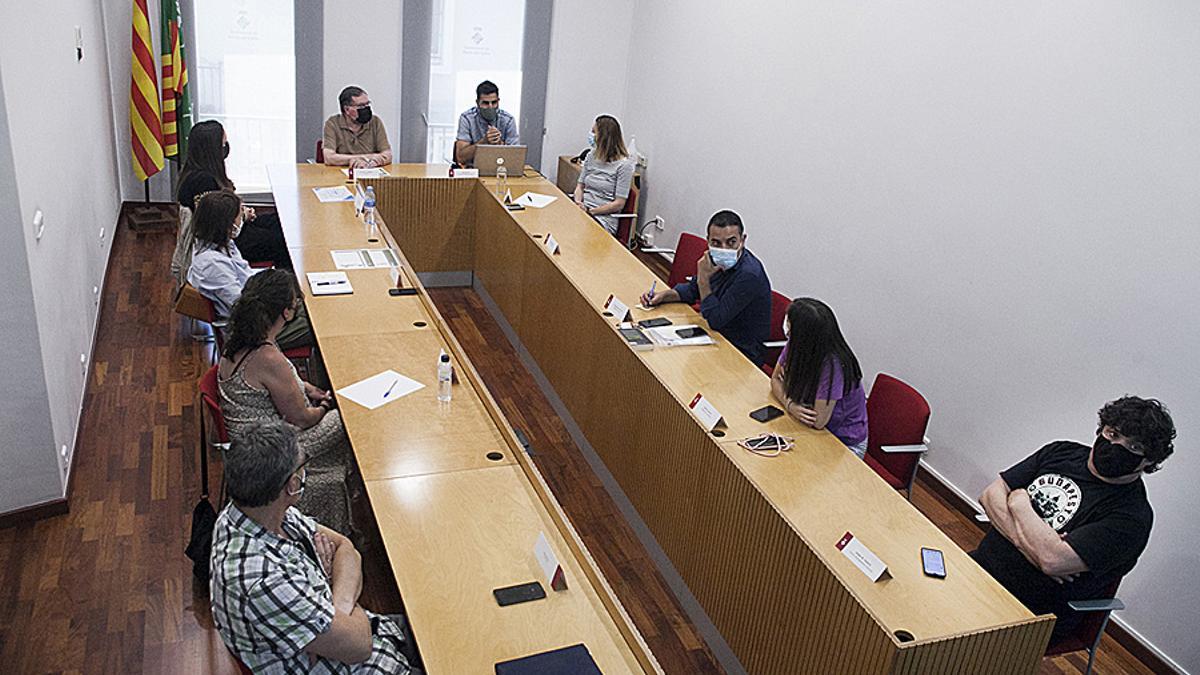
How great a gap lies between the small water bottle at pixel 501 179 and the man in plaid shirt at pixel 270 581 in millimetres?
4394

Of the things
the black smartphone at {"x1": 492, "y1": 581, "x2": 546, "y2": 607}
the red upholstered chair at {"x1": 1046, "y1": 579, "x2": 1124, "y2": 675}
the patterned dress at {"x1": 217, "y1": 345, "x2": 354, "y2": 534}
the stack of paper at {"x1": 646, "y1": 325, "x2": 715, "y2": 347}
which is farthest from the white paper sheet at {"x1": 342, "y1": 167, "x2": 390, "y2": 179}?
the red upholstered chair at {"x1": 1046, "y1": 579, "x2": 1124, "y2": 675}

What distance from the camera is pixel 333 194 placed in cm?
655

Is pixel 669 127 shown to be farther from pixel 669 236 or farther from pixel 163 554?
pixel 163 554

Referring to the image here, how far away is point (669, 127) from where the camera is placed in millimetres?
8125

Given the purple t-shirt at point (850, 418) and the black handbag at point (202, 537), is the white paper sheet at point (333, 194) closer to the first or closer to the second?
the black handbag at point (202, 537)

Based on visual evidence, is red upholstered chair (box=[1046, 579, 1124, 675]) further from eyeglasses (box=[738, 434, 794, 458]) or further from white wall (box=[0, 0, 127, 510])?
white wall (box=[0, 0, 127, 510])

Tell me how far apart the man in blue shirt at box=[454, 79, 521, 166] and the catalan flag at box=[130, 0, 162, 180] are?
96.3 inches

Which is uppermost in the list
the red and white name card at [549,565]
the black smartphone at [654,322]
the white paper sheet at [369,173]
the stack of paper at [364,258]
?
the white paper sheet at [369,173]

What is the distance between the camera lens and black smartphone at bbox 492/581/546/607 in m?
2.74

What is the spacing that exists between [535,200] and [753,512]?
12.7 feet

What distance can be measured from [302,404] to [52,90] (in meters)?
2.38

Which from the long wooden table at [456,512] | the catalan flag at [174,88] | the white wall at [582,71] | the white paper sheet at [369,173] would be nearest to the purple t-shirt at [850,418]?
the long wooden table at [456,512]

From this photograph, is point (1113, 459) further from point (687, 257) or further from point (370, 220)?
point (370, 220)

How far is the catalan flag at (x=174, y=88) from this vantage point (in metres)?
7.61
